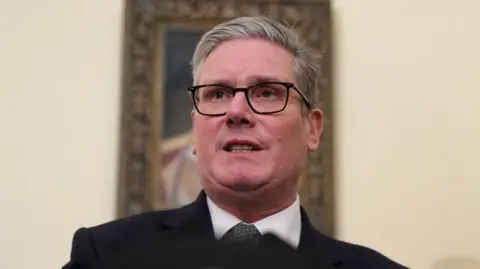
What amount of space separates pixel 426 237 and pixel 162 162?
544 mm

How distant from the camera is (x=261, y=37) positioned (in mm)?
961

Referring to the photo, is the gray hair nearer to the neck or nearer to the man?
the man

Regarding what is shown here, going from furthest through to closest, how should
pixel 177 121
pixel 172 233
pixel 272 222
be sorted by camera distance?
pixel 177 121 → pixel 272 222 → pixel 172 233

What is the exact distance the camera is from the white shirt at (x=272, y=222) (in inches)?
36.1

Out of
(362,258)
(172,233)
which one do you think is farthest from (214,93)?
(362,258)

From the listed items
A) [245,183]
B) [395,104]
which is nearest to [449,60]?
[395,104]

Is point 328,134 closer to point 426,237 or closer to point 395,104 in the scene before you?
point 395,104

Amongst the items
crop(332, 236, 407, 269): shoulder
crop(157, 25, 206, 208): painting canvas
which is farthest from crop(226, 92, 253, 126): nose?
crop(157, 25, 206, 208): painting canvas

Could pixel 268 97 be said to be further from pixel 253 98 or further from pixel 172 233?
pixel 172 233

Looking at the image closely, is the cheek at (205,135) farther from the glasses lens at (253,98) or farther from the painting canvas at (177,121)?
the painting canvas at (177,121)

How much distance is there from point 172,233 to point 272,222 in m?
0.17

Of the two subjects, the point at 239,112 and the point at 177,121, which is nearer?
the point at 239,112

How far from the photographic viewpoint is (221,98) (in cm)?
93

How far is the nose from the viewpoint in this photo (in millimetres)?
885
